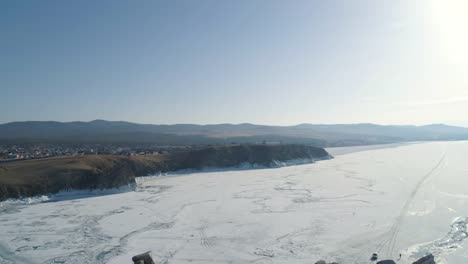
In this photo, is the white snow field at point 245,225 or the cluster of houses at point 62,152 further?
the cluster of houses at point 62,152

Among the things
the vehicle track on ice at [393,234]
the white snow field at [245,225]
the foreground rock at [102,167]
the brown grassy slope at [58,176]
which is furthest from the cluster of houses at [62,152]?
the vehicle track on ice at [393,234]

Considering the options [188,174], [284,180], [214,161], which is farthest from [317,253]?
[214,161]

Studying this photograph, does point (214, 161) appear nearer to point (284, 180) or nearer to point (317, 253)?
point (284, 180)

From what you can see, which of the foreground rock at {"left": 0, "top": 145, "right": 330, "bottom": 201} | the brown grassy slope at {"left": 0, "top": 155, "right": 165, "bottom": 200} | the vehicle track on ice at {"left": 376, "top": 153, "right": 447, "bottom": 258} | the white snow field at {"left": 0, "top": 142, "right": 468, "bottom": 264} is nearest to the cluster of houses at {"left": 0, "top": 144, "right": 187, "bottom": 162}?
the foreground rock at {"left": 0, "top": 145, "right": 330, "bottom": 201}

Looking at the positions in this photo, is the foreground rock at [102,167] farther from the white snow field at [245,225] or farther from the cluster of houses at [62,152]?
the cluster of houses at [62,152]

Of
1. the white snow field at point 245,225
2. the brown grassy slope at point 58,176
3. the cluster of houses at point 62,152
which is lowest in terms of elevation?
the white snow field at point 245,225

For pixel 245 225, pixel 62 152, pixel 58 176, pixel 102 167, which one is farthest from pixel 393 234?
pixel 62 152

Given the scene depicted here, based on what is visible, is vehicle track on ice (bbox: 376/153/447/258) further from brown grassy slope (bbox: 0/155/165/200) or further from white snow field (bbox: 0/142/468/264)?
brown grassy slope (bbox: 0/155/165/200)
